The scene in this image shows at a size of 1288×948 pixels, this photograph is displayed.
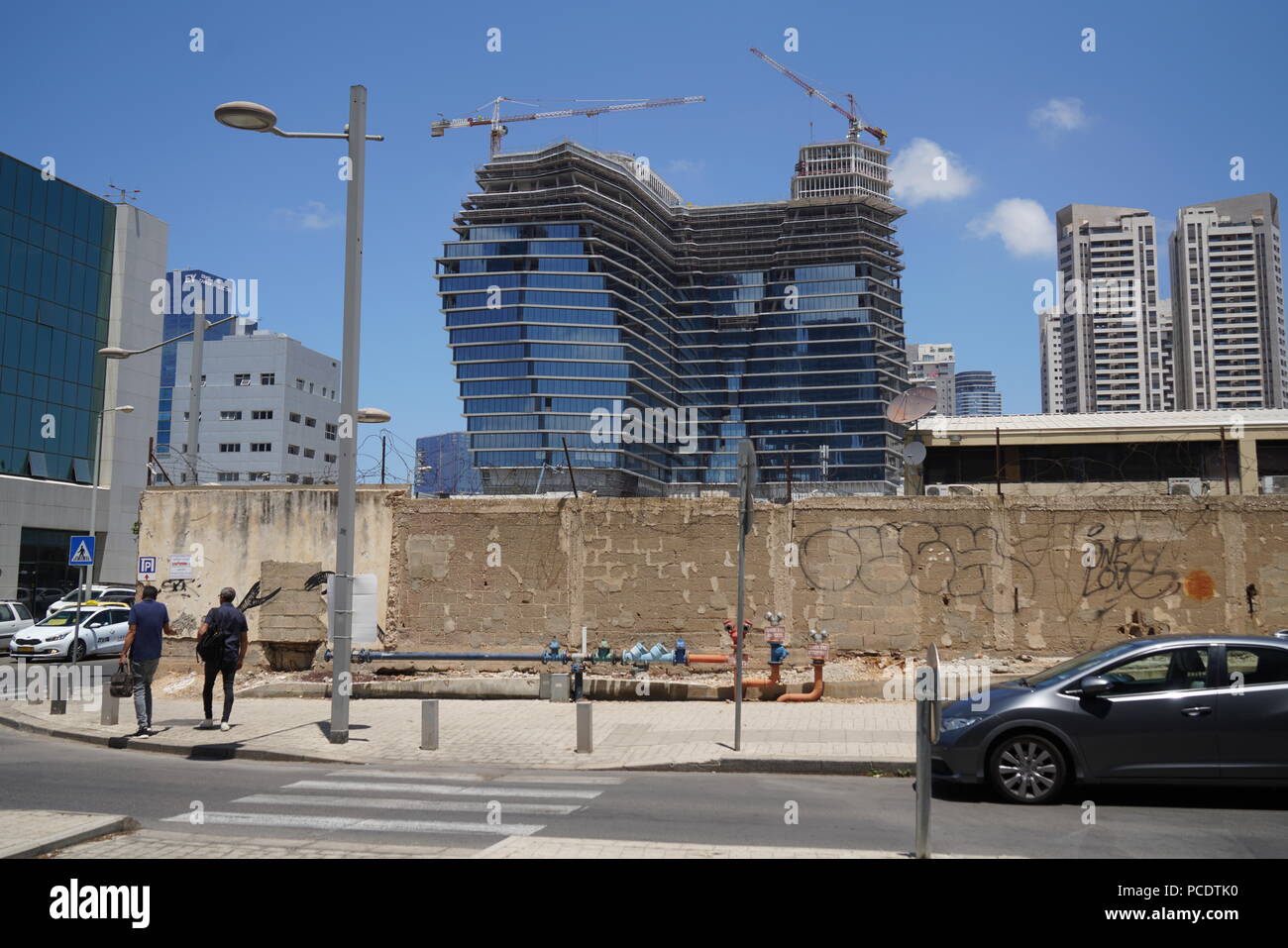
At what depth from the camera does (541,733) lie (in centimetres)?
1282

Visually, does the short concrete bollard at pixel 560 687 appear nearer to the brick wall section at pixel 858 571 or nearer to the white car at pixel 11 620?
the brick wall section at pixel 858 571

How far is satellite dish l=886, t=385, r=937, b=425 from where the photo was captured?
23094 mm

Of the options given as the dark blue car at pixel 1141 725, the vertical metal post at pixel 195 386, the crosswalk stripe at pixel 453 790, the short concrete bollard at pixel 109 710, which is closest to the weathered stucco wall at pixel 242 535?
the vertical metal post at pixel 195 386

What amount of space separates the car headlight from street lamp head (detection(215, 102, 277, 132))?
10.1 m

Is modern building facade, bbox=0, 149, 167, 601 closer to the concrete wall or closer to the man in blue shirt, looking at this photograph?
the concrete wall

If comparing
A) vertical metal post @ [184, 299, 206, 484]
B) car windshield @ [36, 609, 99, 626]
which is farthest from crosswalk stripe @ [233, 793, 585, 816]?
car windshield @ [36, 609, 99, 626]

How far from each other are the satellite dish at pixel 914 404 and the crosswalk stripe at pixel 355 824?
1707 cm

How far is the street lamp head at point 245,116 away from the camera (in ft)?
38.7

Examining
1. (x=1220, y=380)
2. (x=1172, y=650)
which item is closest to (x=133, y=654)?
(x=1172, y=650)

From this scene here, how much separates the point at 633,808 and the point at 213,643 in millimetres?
6611

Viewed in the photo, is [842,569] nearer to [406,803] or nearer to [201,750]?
[406,803]

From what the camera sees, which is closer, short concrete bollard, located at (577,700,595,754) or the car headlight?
the car headlight
